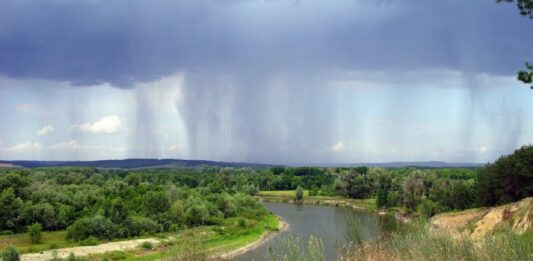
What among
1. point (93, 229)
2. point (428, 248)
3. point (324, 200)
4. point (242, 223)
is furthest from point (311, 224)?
point (428, 248)

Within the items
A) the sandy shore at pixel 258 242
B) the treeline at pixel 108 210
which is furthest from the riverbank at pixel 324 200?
the sandy shore at pixel 258 242

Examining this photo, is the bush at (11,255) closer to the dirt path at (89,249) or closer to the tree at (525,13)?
the dirt path at (89,249)

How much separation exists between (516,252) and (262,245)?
55.7m

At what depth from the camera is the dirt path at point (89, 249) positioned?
5007cm

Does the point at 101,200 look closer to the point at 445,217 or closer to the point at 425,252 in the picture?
the point at 445,217

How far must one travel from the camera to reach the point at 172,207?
255 feet

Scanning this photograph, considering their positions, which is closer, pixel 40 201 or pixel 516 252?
pixel 516 252

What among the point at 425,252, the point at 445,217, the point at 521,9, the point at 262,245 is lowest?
the point at 262,245

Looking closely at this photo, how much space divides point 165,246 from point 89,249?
9197 millimetres

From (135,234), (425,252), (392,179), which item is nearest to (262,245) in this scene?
(135,234)

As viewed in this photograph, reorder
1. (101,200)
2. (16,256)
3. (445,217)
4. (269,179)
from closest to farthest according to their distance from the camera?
1. (16,256)
2. (445,217)
3. (101,200)
4. (269,179)

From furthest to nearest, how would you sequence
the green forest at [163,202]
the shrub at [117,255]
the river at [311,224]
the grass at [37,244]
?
the green forest at [163,202]
the grass at [37,244]
the shrub at [117,255]
the river at [311,224]

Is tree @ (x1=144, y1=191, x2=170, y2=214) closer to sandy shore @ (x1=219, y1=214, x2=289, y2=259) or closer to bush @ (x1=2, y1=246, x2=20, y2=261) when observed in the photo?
sandy shore @ (x1=219, y1=214, x2=289, y2=259)

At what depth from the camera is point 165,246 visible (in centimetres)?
6006
